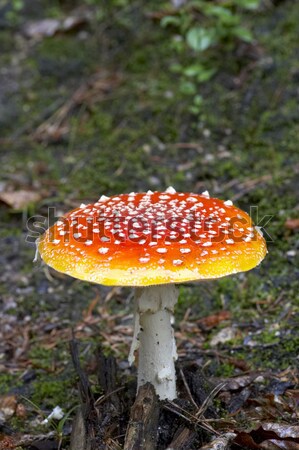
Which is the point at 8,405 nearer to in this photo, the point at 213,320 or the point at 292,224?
the point at 213,320

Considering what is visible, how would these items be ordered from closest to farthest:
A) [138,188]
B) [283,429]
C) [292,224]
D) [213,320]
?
[283,429]
[213,320]
[292,224]
[138,188]

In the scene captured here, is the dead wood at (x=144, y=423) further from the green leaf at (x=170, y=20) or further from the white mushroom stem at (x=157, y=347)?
the green leaf at (x=170, y=20)

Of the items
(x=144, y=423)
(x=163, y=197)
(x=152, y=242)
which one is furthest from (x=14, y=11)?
(x=144, y=423)

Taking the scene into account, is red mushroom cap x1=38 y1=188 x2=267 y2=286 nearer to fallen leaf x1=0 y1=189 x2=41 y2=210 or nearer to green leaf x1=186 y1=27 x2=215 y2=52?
fallen leaf x1=0 y1=189 x2=41 y2=210

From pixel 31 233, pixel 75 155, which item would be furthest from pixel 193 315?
pixel 75 155

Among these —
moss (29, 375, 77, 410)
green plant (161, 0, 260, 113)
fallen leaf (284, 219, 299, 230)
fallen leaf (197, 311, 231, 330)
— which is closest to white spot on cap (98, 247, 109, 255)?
moss (29, 375, 77, 410)

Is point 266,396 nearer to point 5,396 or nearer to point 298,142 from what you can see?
point 5,396

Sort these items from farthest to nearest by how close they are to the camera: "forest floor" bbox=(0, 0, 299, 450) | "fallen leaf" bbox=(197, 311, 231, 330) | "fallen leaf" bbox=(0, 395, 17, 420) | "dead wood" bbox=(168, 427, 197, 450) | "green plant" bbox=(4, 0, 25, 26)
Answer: "green plant" bbox=(4, 0, 25, 26)
"fallen leaf" bbox=(197, 311, 231, 330)
"fallen leaf" bbox=(0, 395, 17, 420)
"forest floor" bbox=(0, 0, 299, 450)
"dead wood" bbox=(168, 427, 197, 450)
